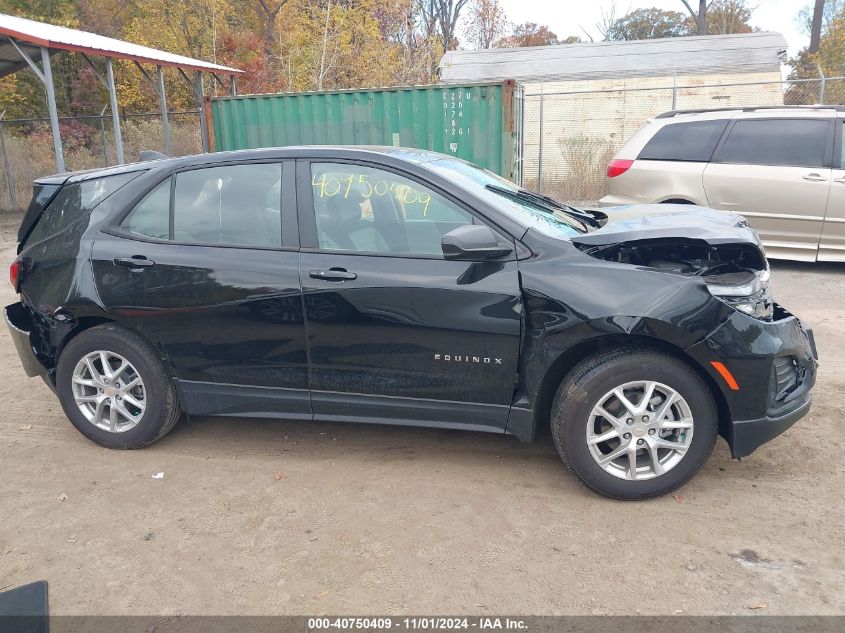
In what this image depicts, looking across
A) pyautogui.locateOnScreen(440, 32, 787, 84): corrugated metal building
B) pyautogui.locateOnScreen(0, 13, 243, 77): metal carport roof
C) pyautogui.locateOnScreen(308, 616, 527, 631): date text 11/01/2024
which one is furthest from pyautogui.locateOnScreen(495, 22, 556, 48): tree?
pyautogui.locateOnScreen(308, 616, 527, 631): date text 11/01/2024

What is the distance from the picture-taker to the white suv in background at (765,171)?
25.2 ft

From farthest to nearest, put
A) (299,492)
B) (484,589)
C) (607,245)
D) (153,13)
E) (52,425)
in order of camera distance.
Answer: (153,13) → (52,425) → (299,492) → (607,245) → (484,589)

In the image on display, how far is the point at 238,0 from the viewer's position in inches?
1098

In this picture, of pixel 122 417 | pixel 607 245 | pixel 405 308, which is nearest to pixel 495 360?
pixel 405 308

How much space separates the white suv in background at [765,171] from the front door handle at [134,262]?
6211 mm

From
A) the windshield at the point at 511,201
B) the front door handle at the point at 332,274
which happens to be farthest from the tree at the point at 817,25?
the front door handle at the point at 332,274

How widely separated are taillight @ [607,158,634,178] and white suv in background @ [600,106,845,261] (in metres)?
0.09

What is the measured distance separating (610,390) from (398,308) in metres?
1.13

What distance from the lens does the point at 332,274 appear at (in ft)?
11.8

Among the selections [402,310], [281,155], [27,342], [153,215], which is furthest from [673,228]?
[27,342]

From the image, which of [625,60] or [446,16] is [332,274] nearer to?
[625,60]

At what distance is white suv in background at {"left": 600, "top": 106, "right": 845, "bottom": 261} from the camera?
25.2 ft

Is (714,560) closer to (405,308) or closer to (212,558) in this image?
(405,308)

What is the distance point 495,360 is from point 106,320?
2405 mm
